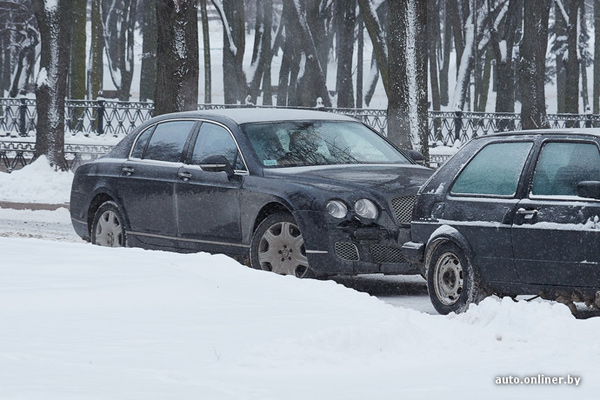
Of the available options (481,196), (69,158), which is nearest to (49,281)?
(481,196)

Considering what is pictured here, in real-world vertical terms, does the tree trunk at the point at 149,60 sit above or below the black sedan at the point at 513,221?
above

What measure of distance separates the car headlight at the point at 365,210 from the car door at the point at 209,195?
4.08ft

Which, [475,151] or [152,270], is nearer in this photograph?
[152,270]

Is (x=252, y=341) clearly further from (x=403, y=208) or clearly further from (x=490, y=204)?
(x=403, y=208)

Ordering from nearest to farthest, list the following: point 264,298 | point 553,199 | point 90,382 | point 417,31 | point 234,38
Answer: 1. point 90,382
2. point 264,298
3. point 553,199
4. point 417,31
5. point 234,38

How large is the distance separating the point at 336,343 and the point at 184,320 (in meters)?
0.98

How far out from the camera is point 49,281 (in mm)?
7492

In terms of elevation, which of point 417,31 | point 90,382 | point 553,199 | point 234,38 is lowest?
point 90,382

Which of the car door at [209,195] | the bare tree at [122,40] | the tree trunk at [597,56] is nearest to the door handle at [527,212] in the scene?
the car door at [209,195]

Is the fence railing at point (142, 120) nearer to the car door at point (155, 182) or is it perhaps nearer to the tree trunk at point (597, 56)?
the tree trunk at point (597, 56)

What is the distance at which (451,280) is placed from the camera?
872cm

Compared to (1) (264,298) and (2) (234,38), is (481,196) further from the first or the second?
(2) (234,38)

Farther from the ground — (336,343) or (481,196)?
(481,196)

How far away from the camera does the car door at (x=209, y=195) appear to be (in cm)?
1061
